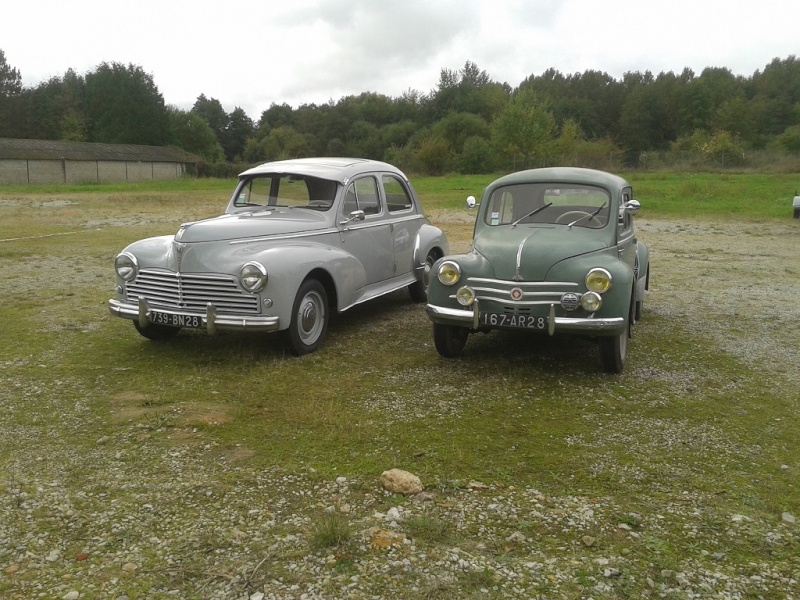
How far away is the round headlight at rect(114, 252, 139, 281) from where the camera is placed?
20.7ft

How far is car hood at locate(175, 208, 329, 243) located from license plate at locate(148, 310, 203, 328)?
2.24 ft

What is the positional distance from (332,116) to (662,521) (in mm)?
88294

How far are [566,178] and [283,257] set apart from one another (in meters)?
2.92

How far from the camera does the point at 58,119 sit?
262ft

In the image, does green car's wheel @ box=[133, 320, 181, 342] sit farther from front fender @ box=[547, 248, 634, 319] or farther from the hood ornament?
front fender @ box=[547, 248, 634, 319]

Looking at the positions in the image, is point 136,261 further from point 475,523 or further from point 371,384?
point 475,523

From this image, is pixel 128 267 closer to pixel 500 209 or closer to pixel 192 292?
pixel 192 292

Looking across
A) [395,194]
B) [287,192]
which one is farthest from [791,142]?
[287,192]

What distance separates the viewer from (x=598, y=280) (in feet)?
18.1

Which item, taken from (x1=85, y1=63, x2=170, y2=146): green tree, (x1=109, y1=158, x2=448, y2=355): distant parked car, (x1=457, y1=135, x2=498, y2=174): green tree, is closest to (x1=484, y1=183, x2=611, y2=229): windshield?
(x1=109, y1=158, x2=448, y2=355): distant parked car

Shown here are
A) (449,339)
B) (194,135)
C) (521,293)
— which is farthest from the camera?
(194,135)

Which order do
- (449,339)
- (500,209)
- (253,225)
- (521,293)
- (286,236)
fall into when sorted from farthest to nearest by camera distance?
(500,209) < (286,236) < (253,225) < (449,339) < (521,293)

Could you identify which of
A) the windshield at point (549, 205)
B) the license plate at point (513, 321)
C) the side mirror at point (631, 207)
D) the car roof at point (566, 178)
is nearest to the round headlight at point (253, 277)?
the license plate at point (513, 321)

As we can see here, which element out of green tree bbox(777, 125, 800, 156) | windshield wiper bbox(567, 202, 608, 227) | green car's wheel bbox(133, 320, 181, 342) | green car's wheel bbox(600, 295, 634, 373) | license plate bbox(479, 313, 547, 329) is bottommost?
green car's wheel bbox(133, 320, 181, 342)
